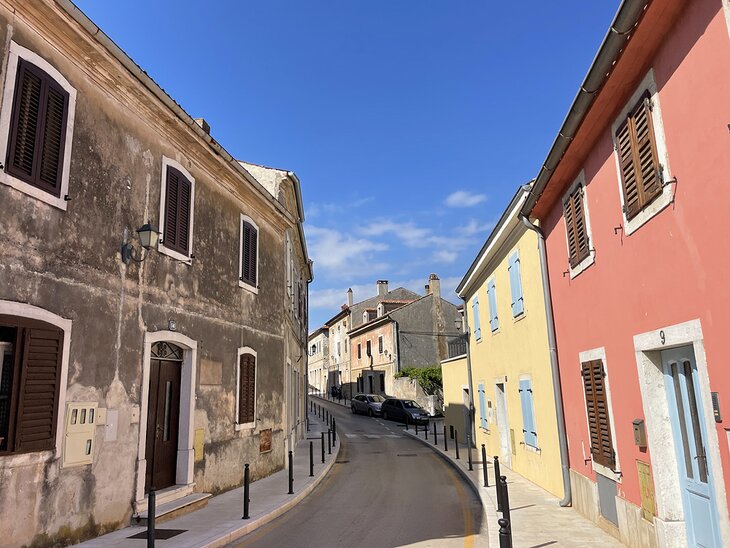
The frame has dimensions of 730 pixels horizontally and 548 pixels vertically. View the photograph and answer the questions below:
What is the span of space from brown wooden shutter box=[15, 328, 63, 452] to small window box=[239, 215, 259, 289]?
5.76 m

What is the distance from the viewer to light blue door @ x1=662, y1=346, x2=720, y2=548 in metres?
5.38

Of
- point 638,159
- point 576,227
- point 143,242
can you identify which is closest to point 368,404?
point 143,242

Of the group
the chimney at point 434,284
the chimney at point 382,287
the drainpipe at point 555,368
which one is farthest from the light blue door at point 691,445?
the chimney at point 382,287

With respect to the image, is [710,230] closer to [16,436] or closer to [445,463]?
[16,436]

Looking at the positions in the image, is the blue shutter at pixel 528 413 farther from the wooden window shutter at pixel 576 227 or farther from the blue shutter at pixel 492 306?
the wooden window shutter at pixel 576 227

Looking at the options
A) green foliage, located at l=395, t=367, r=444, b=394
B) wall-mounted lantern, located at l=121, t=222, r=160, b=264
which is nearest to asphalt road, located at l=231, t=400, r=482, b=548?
wall-mounted lantern, located at l=121, t=222, r=160, b=264

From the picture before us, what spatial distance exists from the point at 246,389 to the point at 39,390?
19.2ft

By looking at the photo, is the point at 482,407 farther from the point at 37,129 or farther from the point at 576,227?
the point at 37,129

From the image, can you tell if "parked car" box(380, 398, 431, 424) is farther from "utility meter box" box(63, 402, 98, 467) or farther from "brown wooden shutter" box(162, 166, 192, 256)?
"utility meter box" box(63, 402, 98, 467)

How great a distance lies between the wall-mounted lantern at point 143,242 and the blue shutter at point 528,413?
7816 millimetres

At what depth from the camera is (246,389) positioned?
12.4 meters

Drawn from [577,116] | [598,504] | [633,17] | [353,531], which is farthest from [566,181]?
[353,531]

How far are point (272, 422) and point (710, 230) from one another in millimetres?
11226

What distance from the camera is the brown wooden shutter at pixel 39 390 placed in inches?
259
